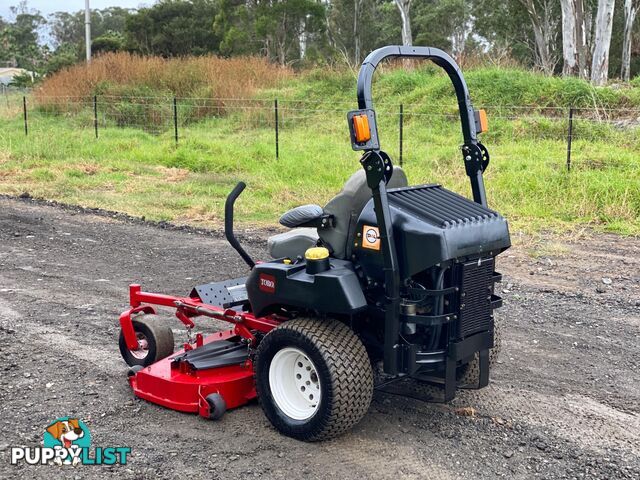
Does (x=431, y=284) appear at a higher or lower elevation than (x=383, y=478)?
higher

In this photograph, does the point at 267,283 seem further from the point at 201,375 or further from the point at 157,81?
the point at 157,81

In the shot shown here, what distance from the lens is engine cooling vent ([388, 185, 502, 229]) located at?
4020 mm

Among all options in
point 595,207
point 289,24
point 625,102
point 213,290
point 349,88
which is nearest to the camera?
point 213,290

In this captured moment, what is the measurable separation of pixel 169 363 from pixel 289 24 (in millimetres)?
41671

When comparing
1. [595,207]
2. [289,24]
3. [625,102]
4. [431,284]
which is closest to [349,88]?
[625,102]

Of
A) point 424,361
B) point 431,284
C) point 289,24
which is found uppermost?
point 289,24

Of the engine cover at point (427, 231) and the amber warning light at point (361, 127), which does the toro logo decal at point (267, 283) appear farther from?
the amber warning light at point (361, 127)

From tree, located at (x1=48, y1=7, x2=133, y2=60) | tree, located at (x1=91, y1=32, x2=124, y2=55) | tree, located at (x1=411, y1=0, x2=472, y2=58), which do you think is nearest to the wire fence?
tree, located at (x1=91, y1=32, x2=124, y2=55)

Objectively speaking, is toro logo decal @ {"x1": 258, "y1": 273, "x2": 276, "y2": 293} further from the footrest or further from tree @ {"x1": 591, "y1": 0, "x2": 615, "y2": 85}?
tree @ {"x1": 591, "y1": 0, "x2": 615, "y2": 85}

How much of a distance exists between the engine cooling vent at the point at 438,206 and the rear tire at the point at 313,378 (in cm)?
73

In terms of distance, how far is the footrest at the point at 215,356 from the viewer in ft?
15.6

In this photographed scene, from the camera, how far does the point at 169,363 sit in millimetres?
4941

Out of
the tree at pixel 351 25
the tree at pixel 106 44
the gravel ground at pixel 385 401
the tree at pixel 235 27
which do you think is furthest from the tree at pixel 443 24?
the gravel ground at pixel 385 401

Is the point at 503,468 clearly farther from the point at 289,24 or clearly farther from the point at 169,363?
the point at 289,24
